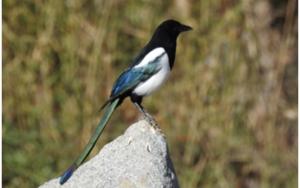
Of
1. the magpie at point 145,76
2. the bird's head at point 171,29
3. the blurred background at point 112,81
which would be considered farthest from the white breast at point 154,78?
the blurred background at point 112,81

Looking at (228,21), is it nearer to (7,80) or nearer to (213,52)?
(213,52)

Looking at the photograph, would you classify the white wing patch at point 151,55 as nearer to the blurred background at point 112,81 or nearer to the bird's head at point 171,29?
the bird's head at point 171,29

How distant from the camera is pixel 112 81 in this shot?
275 inches

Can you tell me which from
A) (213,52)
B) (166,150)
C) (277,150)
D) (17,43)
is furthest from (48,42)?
(166,150)

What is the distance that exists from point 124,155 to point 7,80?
9.51 feet

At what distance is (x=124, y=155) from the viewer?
4.32m

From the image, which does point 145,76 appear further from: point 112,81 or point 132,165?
point 112,81

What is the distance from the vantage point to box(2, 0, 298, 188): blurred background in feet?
22.9

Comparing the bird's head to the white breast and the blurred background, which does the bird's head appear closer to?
the white breast

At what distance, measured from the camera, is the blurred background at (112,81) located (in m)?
6.99

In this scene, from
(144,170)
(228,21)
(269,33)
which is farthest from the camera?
(269,33)

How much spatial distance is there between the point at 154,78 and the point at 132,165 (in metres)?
0.38

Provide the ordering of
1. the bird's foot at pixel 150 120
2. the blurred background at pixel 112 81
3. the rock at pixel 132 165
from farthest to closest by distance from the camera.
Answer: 1. the blurred background at pixel 112 81
2. the bird's foot at pixel 150 120
3. the rock at pixel 132 165

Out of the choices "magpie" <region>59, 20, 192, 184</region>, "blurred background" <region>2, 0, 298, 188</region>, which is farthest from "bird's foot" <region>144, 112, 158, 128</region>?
"blurred background" <region>2, 0, 298, 188</region>
